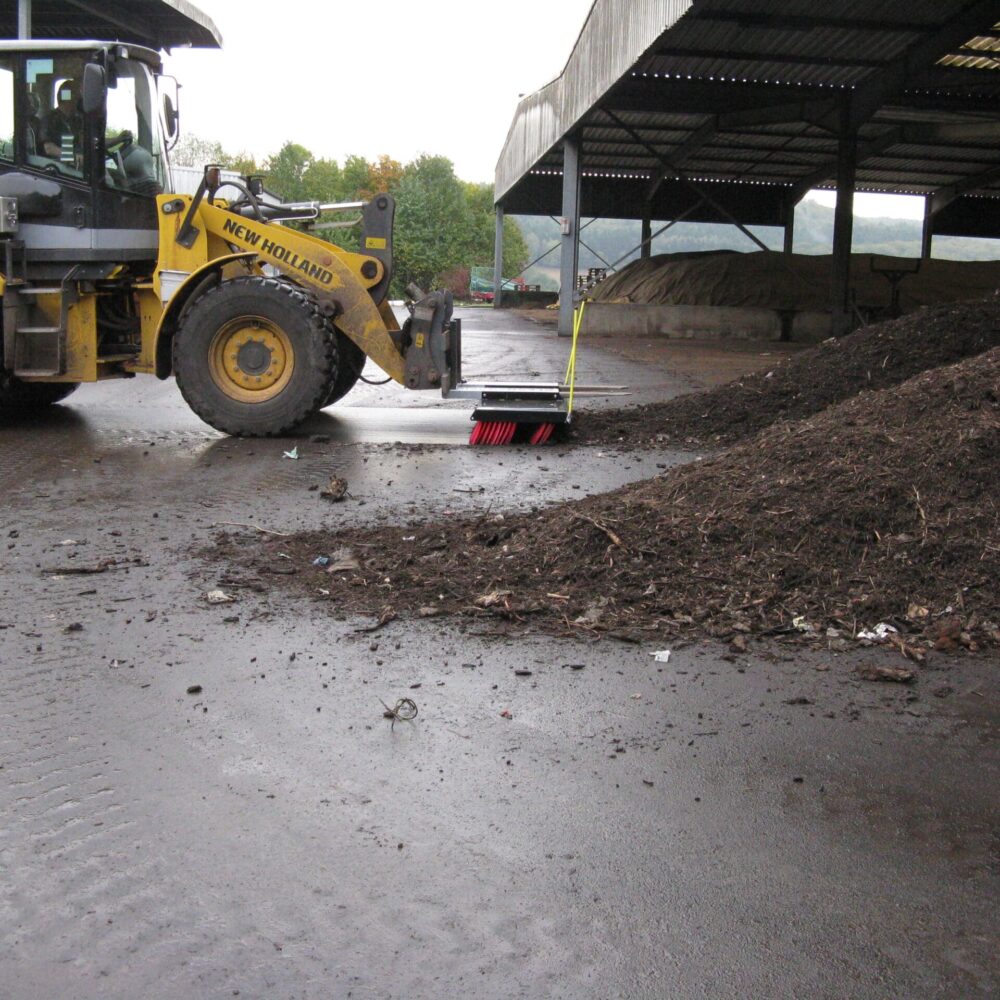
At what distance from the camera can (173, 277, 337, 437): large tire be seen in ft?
33.7

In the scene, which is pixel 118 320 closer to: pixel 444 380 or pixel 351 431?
pixel 351 431

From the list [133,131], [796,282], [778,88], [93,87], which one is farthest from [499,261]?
[93,87]

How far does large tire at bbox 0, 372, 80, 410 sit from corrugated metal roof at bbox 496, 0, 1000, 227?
9.15 m

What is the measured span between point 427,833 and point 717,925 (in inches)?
36.7

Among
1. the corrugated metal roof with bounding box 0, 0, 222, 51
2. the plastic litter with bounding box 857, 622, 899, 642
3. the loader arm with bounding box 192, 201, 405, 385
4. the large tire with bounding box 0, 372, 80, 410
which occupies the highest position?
the corrugated metal roof with bounding box 0, 0, 222, 51

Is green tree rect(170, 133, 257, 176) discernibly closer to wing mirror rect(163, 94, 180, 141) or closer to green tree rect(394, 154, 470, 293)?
green tree rect(394, 154, 470, 293)

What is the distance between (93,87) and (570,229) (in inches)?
693

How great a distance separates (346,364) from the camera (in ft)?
38.1

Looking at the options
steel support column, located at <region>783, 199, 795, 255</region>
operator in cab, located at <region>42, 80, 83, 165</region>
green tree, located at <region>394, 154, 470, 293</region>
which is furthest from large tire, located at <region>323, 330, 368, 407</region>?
green tree, located at <region>394, 154, 470, 293</region>

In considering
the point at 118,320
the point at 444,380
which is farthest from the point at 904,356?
the point at 118,320

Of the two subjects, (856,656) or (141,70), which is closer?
(856,656)

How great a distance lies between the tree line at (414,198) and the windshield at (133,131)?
4498cm

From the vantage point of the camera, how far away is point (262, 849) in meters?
3.41

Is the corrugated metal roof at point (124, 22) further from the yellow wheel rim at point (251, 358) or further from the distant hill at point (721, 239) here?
the distant hill at point (721, 239)
